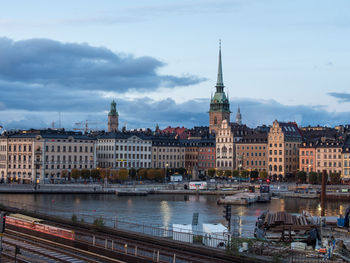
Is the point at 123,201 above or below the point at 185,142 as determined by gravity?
below

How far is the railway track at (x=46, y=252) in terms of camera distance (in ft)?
91.8

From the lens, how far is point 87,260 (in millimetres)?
27969

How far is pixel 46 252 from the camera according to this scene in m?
29.9

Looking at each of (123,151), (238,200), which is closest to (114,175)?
(123,151)

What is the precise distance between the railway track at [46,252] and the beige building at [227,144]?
94.6m

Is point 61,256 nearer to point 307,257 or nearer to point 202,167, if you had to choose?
point 307,257

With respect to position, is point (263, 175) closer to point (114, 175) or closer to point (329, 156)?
point (329, 156)

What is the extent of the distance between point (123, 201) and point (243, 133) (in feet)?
185

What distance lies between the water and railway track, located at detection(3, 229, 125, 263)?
16.3m

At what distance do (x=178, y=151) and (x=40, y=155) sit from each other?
36.3 m

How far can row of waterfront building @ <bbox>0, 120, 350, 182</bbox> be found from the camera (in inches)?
4316

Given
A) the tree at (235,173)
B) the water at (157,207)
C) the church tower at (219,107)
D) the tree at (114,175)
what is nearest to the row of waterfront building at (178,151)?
the tree at (235,173)

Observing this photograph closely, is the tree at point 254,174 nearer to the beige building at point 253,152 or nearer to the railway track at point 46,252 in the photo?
the beige building at point 253,152

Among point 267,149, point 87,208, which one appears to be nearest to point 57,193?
point 87,208
